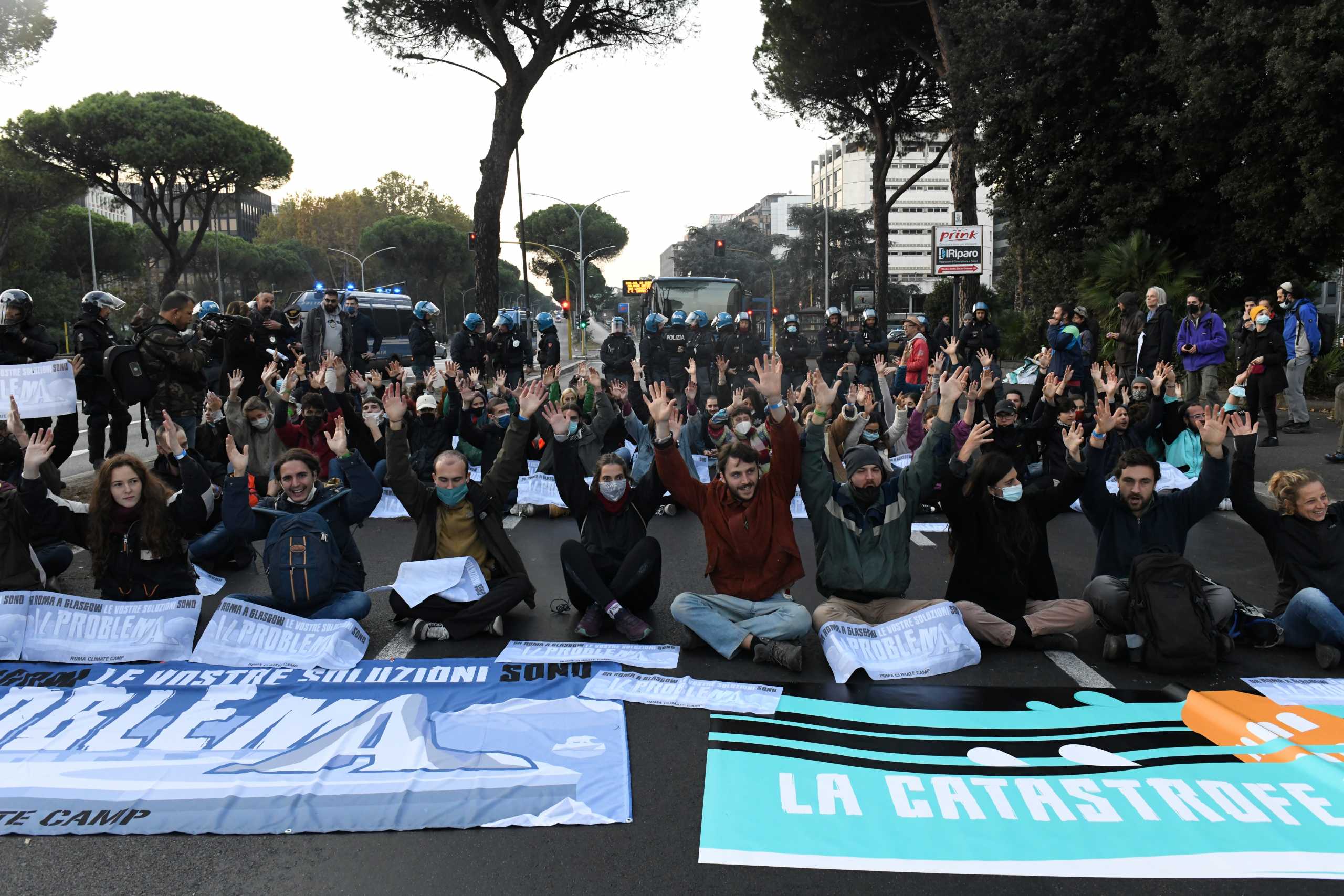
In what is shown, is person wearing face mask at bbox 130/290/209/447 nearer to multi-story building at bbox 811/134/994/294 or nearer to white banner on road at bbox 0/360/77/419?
white banner on road at bbox 0/360/77/419

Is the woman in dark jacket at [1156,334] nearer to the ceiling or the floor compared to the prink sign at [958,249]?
nearer to the floor

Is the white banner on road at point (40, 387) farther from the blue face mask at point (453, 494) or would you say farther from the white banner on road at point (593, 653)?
the white banner on road at point (593, 653)

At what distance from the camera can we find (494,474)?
622 cm

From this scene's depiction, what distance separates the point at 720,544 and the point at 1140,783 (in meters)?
2.56

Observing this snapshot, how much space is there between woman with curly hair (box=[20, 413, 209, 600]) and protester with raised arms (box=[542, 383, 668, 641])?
2.10m

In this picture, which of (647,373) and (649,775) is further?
(647,373)

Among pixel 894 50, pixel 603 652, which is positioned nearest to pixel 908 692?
pixel 603 652

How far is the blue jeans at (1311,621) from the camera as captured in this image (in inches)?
206

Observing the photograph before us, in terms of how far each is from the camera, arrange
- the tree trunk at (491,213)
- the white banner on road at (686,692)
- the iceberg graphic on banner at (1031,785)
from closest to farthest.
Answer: the iceberg graphic on banner at (1031,785) < the white banner on road at (686,692) < the tree trunk at (491,213)

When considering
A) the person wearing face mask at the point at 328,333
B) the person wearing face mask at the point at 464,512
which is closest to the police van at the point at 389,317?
the person wearing face mask at the point at 328,333

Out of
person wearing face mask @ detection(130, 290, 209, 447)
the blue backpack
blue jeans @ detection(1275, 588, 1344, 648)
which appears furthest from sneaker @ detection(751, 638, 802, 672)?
person wearing face mask @ detection(130, 290, 209, 447)

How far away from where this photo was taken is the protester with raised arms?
597 centimetres

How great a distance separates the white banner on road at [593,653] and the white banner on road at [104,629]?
5.65 feet

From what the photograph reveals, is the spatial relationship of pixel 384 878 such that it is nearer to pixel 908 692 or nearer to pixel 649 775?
pixel 649 775
